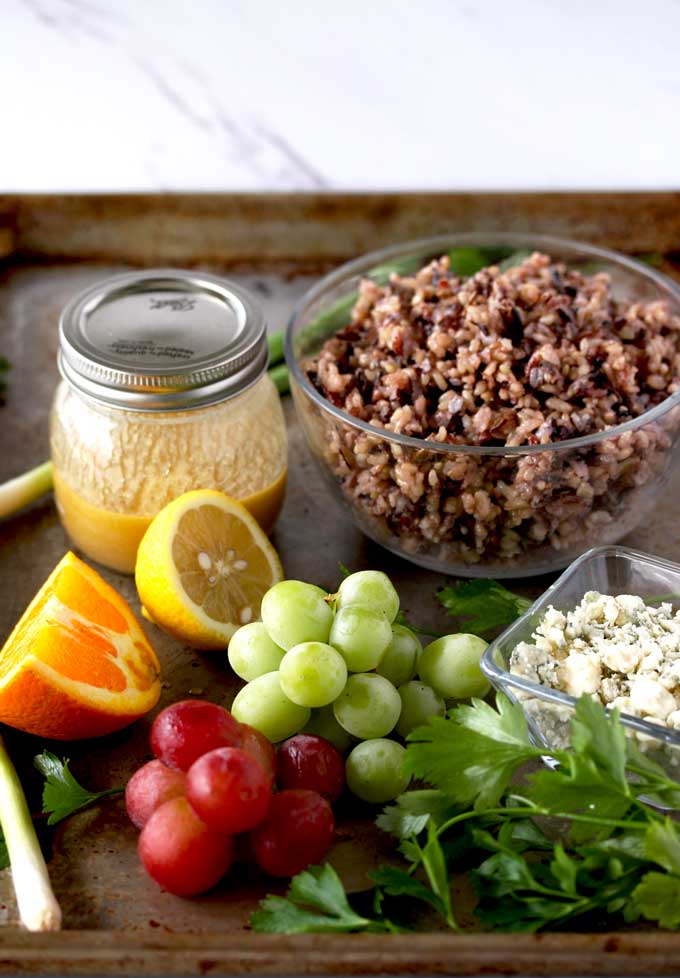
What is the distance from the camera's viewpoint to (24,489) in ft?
5.35

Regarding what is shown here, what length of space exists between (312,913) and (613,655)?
1.26 feet

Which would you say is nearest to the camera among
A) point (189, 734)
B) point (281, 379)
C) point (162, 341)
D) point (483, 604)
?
point (189, 734)

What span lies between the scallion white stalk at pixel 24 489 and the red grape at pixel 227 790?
687 mm

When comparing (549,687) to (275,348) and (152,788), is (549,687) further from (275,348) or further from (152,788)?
(275,348)

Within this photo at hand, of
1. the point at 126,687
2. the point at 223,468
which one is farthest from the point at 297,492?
the point at 126,687

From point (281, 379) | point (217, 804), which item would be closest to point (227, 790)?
point (217, 804)

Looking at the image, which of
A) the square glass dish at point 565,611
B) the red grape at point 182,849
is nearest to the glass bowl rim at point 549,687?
the square glass dish at point 565,611

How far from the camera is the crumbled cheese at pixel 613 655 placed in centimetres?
112

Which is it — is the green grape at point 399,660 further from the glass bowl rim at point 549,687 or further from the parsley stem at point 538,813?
the parsley stem at point 538,813

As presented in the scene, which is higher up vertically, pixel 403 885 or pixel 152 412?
pixel 152 412

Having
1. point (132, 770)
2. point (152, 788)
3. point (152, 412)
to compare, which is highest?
point (152, 412)

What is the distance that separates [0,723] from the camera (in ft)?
4.21

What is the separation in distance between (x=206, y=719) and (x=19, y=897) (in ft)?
0.77

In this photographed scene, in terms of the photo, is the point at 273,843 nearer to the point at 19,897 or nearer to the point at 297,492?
the point at 19,897
